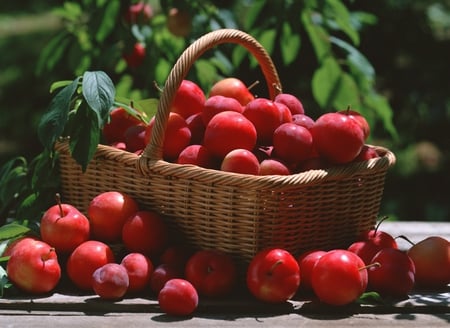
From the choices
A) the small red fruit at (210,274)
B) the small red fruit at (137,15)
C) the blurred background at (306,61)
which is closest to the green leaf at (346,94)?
the blurred background at (306,61)

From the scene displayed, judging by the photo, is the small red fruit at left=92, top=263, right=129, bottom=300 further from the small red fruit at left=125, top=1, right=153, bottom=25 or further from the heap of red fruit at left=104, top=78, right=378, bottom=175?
the small red fruit at left=125, top=1, right=153, bottom=25

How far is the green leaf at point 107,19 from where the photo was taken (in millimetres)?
2756

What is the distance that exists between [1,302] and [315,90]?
1403 mm

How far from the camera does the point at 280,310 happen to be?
5.67ft

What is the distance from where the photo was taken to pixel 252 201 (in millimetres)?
1810

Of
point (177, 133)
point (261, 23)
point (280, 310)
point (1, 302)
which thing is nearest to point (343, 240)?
point (280, 310)

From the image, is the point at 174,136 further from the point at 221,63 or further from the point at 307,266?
the point at 221,63

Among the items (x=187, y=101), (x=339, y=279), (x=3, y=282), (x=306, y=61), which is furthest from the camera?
(x=306, y=61)

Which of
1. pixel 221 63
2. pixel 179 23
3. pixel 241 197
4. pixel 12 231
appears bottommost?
pixel 12 231

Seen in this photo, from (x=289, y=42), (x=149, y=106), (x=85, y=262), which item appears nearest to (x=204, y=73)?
(x=289, y=42)

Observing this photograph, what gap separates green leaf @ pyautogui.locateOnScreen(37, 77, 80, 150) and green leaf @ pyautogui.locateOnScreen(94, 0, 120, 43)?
2.67ft

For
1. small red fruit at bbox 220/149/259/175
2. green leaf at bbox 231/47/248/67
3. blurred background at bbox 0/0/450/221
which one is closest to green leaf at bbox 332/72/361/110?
blurred background at bbox 0/0/450/221

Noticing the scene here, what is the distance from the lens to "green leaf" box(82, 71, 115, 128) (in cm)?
193

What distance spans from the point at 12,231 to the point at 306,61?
233 cm
